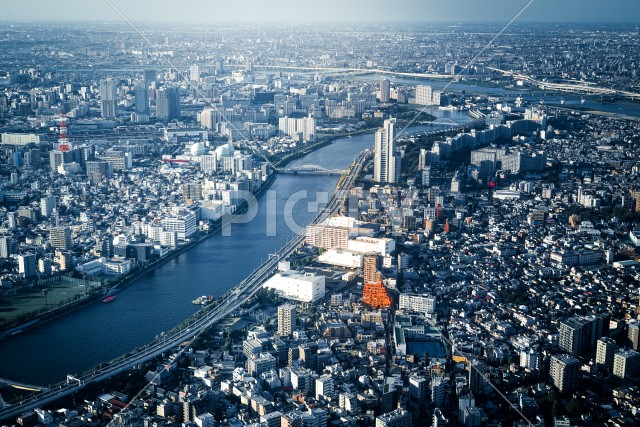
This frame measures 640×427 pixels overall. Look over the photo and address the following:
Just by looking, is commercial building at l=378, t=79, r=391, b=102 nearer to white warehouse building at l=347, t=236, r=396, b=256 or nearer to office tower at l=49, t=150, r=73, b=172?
office tower at l=49, t=150, r=73, b=172

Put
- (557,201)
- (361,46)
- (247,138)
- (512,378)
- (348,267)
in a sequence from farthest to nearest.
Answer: (361,46), (247,138), (557,201), (348,267), (512,378)

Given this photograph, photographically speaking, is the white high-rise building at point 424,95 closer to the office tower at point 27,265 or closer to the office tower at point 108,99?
the office tower at point 108,99

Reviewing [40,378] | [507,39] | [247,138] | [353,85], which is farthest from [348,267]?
[507,39]

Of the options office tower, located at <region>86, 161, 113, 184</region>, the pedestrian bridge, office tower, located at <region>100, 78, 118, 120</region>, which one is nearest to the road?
the pedestrian bridge

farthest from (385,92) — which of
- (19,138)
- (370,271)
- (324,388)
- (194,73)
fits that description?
(324,388)

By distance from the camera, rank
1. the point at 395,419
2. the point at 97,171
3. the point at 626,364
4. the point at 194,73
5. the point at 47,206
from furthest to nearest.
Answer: the point at 194,73 < the point at 97,171 < the point at 47,206 < the point at 626,364 < the point at 395,419

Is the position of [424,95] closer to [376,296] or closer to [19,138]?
[19,138]

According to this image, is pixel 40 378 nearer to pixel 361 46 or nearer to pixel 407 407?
pixel 407 407
